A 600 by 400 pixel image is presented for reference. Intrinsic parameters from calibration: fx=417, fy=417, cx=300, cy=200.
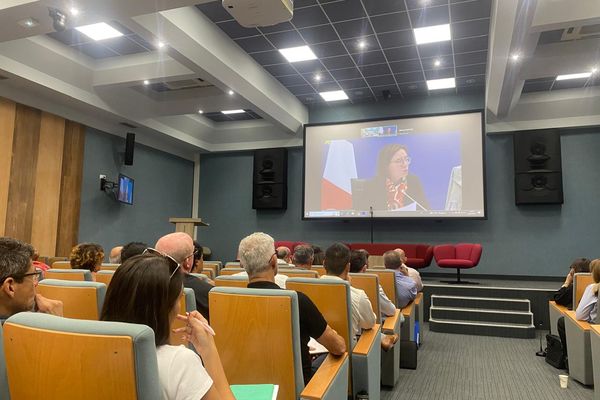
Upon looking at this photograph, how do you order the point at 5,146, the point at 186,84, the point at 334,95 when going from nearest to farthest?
the point at 5,146 → the point at 186,84 → the point at 334,95

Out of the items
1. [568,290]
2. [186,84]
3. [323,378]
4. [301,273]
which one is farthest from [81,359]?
[186,84]

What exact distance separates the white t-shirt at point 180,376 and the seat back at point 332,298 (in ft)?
3.87

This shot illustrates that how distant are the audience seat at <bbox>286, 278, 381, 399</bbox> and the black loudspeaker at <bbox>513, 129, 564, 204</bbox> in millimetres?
6719

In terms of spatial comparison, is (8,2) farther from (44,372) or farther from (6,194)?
(44,372)

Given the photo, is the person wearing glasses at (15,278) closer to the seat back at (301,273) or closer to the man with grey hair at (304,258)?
the seat back at (301,273)

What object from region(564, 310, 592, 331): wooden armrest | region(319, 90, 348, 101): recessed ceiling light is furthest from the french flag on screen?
region(564, 310, 592, 331): wooden armrest

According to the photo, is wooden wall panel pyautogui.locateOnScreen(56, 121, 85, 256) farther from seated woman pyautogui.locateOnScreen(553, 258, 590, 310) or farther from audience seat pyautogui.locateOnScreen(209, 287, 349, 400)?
seated woman pyautogui.locateOnScreen(553, 258, 590, 310)

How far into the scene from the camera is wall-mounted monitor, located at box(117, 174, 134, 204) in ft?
26.4

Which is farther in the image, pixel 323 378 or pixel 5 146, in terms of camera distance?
pixel 5 146

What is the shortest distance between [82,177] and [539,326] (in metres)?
7.77

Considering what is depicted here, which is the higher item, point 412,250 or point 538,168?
→ point 538,168

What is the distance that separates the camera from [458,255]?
7.53 metres

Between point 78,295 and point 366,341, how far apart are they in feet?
5.03

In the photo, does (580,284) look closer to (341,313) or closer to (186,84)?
(341,313)
